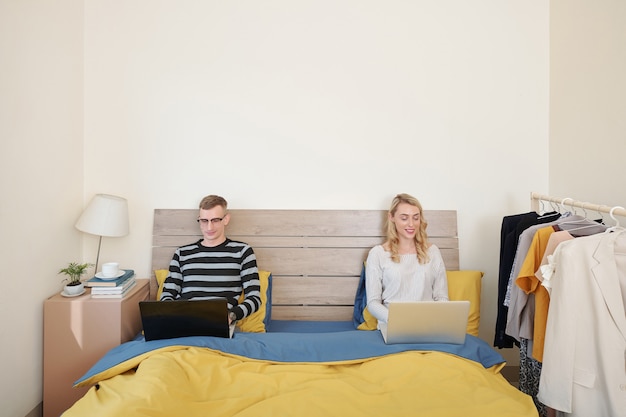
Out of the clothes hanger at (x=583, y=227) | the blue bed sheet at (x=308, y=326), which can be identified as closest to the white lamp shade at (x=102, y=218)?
the blue bed sheet at (x=308, y=326)

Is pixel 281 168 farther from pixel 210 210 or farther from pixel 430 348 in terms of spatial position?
pixel 430 348

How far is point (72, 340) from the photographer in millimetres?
2158

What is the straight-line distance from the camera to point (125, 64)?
8.71 ft

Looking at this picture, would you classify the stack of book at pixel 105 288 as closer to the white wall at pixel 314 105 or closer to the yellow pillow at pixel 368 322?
the white wall at pixel 314 105

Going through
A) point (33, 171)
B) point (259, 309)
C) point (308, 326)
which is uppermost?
point (33, 171)

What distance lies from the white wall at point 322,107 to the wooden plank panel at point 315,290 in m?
0.49

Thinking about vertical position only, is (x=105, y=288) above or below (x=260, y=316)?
above

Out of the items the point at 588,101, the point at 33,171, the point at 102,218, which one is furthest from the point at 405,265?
the point at 33,171

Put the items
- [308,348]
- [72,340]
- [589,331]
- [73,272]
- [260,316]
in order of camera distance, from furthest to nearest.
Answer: [260,316]
[73,272]
[72,340]
[308,348]
[589,331]

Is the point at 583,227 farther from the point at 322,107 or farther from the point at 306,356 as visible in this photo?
the point at 322,107

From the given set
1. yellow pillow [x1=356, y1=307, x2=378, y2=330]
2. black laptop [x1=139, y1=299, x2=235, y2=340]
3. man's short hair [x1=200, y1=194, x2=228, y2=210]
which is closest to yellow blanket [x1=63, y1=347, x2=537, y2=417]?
black laptop [x1=139, y1=299, x2=235, y2=340]

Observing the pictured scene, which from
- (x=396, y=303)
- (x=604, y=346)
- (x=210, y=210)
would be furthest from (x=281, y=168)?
(x=604, y=346)

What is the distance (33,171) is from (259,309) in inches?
55.4

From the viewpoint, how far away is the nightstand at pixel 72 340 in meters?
2.14
